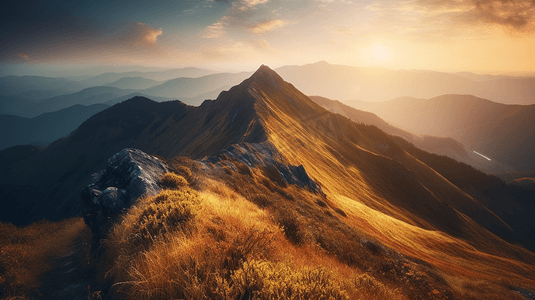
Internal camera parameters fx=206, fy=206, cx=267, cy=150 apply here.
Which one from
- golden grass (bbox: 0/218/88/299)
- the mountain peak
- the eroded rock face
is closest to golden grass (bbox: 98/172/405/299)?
the eroded rock face

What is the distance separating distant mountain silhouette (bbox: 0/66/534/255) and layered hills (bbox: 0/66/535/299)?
A: 57 centimetres

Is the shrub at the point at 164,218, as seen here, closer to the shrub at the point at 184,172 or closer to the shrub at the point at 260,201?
the shrub at the point at 184,172

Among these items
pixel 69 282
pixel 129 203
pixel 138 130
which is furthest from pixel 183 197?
pixel 138 130

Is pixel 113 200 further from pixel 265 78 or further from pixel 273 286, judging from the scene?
pixel 265 78

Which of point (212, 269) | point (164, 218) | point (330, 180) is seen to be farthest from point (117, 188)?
point (330, 180)

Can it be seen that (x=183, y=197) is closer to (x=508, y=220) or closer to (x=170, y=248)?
(x=170, y=248)

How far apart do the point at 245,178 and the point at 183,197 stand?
13.4m

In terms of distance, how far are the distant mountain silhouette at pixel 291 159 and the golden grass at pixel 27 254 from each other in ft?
97.7

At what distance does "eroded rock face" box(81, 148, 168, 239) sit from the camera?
8867 millimetres

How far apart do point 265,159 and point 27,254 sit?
76.9ft

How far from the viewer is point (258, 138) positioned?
4150 centimetres

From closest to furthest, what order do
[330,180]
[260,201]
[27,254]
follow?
[27,254] < [260,201] < [330,180]

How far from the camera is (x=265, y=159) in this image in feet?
98.1

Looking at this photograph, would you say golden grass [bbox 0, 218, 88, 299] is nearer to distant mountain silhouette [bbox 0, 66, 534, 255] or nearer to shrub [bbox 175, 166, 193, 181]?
shrub [bbox 175, 166, 193, 181]
